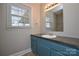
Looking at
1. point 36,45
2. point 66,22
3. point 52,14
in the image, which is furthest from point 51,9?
point 36,45

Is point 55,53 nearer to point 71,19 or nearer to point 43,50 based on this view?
point 43,50

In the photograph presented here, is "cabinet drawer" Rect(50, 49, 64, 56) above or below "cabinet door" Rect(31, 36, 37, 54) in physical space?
below

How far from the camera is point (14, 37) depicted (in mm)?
1618

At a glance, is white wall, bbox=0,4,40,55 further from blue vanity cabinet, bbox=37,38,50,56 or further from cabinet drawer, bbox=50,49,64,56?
cabinet drawer, bbox=50,49,64,56

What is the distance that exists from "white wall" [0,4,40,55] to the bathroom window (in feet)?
0.24

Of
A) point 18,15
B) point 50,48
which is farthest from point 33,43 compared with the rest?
point 18,15

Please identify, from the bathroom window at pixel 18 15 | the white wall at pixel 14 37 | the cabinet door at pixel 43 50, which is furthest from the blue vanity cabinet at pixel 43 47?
the bathroom window at pixel 18 15

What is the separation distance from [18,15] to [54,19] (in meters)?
0.54

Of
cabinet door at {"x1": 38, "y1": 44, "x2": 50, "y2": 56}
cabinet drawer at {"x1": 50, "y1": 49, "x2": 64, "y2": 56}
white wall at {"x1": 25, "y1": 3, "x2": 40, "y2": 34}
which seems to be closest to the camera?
cabinet drawer at {"x1": 50, "y1": 49, "x2": 64, "y2": 56}

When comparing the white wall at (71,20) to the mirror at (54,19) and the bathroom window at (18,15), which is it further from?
the bathroom window at (18,15)

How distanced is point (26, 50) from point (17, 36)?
9.7 inches

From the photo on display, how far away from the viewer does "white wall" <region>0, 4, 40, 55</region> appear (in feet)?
5.16

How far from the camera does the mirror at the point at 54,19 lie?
5.34ft

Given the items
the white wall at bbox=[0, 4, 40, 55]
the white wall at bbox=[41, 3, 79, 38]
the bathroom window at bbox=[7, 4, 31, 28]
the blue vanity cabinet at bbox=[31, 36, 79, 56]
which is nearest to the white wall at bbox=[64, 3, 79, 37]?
the white wall at bbox=[41, 3, 79, 38]
